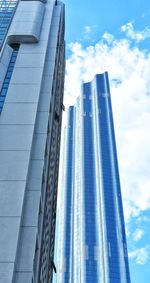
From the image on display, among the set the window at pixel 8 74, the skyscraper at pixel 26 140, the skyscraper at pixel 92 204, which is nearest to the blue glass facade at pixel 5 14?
the skyscraper at pixel 26 140

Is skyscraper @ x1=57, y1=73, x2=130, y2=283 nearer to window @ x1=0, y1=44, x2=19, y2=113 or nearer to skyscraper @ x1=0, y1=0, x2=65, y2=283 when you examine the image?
skyscraper @ x1=0, y1=0, x2=65, y2=283

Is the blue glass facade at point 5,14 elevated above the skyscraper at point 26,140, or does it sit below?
above

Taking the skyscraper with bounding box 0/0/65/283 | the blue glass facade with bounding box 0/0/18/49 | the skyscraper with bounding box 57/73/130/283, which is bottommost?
the skyscraper with bounding box 0/0/65/283

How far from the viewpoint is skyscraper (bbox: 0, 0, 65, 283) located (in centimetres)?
1446

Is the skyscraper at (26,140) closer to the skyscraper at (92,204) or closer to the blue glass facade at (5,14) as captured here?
the blue glass facade at (5,14)

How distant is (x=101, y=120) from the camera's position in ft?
578

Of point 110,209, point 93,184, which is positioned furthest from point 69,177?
point 110,209

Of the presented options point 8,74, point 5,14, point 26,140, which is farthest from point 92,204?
point 26,140

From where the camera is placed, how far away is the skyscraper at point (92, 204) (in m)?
128

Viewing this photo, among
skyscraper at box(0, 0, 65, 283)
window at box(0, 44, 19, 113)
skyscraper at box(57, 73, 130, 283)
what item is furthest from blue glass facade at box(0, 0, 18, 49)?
skyscraper at box(57, 73, 130, 283)

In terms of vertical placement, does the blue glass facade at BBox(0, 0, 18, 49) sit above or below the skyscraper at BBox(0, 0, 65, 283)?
above

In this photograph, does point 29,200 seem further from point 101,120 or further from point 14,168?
point 101,120

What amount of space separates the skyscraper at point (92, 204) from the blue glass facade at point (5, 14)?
107836mm

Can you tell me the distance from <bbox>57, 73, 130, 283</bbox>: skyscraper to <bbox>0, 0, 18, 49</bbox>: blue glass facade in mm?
107836
